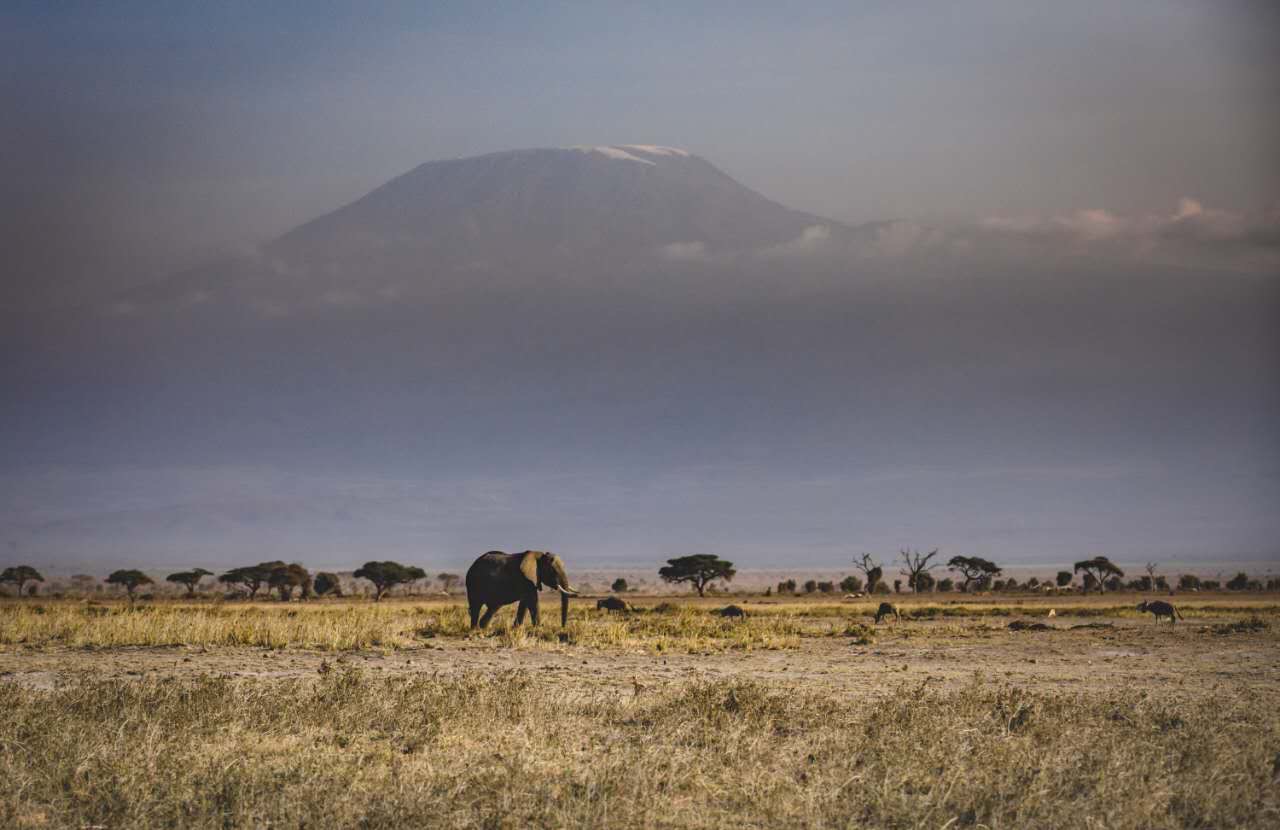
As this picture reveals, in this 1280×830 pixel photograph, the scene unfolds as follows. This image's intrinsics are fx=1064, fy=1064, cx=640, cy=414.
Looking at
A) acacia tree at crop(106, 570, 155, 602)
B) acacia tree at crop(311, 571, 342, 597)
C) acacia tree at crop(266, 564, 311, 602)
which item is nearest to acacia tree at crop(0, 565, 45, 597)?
acacia tree at crop(106, 570, 155, 602)

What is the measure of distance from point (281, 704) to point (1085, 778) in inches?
355

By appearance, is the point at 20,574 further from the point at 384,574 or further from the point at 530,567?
the point at 530,567

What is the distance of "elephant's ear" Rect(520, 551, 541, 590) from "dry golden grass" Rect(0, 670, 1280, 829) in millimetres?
15210

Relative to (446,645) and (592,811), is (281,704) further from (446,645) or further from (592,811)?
(446,645)

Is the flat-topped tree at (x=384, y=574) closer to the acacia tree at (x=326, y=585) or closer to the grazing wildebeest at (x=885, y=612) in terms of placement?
the acacia tree at (x=326, y=585)

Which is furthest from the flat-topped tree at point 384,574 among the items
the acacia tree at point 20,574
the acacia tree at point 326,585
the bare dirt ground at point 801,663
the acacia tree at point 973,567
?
the bare dirt ground at point 801,663

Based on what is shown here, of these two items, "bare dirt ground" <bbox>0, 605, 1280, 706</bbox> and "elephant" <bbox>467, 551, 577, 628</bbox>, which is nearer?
"bare dirt ground" <bbox>0, 605, 1280, 706</bbox>

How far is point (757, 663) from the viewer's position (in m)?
21.5

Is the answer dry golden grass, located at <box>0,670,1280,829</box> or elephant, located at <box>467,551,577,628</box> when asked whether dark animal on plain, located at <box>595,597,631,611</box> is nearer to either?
elephant, located at <box>467,551,577,628</box>

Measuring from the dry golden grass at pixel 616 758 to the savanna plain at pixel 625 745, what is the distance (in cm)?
3

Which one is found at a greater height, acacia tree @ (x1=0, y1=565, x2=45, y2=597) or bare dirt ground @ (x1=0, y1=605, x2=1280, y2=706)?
bare dirt ground @ (x1=0, y1=605, x2=1280, y2=706)

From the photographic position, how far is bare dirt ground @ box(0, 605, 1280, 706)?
1744cm

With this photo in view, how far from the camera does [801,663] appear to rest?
21.5 m

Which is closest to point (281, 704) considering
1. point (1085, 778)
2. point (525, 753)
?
point (525, 753)
